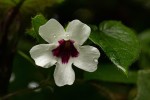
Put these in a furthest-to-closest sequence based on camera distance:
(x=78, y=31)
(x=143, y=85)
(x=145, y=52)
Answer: (x=145, y=52) < (x=143, y=85) < (x=78, y=31)

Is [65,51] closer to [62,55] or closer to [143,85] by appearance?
[62,55]

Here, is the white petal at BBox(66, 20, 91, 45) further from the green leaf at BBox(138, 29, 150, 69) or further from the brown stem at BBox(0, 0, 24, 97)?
the green leaf at BBox(138, 29, 150, 69)

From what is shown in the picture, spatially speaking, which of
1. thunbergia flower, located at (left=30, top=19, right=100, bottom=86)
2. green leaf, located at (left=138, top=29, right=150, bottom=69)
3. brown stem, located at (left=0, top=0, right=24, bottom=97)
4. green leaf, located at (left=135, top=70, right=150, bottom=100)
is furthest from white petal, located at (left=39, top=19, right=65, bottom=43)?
green leaf, located at (left=138, top=29, right=150, bottom=69)

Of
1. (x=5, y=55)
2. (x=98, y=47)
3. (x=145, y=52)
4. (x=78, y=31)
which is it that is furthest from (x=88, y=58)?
(x=145, y=52)

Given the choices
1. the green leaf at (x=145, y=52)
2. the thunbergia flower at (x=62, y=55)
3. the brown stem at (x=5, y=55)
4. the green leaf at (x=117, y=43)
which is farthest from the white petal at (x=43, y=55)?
the green leaf at (x=145, y=52)

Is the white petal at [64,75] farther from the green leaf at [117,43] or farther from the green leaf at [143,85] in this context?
the green leaf at [143,85]

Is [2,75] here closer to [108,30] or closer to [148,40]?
[108,30]

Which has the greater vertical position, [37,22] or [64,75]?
[37,22]
